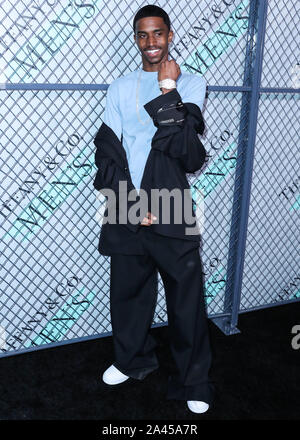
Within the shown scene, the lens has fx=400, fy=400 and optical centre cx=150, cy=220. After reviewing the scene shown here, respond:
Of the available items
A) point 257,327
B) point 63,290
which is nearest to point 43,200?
point 63,290

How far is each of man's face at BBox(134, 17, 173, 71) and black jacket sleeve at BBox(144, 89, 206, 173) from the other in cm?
21

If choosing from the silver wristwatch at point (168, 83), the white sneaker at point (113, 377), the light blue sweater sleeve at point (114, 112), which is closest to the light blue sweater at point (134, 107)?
the light blue sweater sleeve at point (114, 112)

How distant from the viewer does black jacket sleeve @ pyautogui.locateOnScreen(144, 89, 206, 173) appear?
1715 mm

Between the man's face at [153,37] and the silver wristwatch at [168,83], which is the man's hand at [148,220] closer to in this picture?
the silver wristwatch at [168,83]

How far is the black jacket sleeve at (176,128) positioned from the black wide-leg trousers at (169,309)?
1.41 feet

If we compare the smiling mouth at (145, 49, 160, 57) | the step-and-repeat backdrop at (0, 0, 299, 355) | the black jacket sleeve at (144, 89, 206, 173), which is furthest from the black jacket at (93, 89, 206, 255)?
the step-and-repeat backdrop at (0, 0, 299, 355)

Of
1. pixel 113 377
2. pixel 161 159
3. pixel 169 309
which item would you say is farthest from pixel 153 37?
pixel 113 377

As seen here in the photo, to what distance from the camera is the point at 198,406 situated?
2105mm

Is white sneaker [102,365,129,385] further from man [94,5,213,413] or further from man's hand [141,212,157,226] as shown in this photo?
man's hand [141,212,157,226]

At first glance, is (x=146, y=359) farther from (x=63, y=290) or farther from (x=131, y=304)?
(x=63, y=290)

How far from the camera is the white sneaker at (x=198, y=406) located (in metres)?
2.10

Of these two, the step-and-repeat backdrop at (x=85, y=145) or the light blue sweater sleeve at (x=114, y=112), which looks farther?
the step-and-repeat backdrop at (x=85, y=145)

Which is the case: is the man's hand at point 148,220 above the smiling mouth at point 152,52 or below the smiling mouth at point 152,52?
below

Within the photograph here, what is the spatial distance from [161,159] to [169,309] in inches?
30.7
